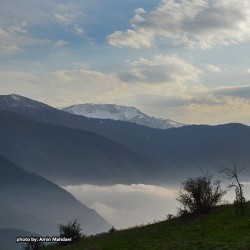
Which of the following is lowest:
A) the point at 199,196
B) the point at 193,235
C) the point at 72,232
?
the point at 193,235

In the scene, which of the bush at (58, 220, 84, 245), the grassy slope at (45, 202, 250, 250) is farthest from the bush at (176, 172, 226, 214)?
the bush at (58, 220, 84, 245)

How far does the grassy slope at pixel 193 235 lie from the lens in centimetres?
2827

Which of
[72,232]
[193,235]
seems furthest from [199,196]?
[72,232]

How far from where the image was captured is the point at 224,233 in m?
31.1

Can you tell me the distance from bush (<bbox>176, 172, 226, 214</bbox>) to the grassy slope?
3.40 ft

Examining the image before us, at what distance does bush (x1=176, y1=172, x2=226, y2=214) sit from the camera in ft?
136

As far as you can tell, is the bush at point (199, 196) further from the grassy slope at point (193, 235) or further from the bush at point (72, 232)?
the bush at point (72, 232)

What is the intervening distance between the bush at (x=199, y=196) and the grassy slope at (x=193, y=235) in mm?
1038

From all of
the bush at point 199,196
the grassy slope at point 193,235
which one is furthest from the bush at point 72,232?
the bush at point 199,196

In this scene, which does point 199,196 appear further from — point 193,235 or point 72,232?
point 72,232

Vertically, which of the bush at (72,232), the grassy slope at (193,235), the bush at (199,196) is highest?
the bush at (199,196)

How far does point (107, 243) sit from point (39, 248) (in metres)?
14.7

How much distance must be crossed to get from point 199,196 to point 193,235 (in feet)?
29.4

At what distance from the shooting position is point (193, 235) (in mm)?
32594
